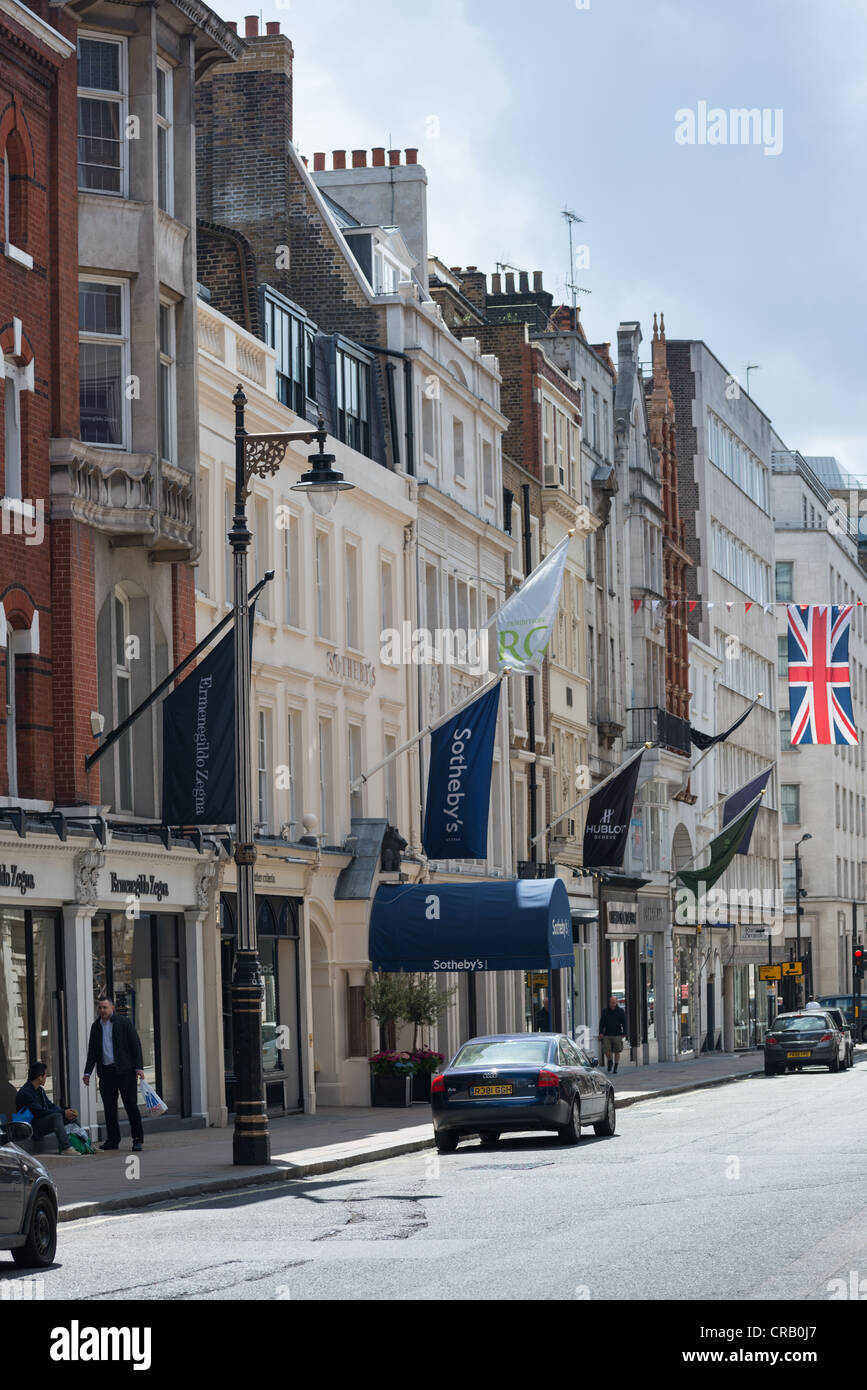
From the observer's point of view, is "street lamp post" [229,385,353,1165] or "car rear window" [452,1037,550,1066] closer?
"street lamp post" [229,385,353,1165]

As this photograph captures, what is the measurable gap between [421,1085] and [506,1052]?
11.3 metres

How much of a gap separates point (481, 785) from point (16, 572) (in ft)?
44.8

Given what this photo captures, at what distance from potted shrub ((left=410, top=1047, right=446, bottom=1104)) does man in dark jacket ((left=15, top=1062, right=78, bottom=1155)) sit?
13.1 meters

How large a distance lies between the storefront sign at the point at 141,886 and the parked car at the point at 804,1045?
25.5 metres

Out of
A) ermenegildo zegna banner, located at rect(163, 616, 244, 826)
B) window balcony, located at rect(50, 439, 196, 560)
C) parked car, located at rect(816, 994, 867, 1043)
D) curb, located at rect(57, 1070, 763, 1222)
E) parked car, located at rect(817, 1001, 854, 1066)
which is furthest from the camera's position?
parked car, located at rect(816, 994, 867, 1043)

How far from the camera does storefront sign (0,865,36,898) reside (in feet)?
85.2

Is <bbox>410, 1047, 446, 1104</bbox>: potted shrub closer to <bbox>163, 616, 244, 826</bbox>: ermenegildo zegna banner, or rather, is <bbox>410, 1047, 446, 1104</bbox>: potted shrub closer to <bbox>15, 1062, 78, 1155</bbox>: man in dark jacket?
<bbox>163, 616, 244, 826</bbox>: ermenegildo zegna banner

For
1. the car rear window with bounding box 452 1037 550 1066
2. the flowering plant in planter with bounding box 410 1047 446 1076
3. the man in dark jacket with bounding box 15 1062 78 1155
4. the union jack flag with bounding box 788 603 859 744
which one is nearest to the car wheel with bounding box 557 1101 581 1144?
the car rear window with bounding box 452 1037 550 1066

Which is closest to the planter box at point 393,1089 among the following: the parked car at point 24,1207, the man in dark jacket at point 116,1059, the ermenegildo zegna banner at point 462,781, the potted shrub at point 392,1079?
the potted shrub at point 392,1079

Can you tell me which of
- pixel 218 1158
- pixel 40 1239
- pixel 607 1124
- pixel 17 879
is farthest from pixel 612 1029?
pixel 40 1239

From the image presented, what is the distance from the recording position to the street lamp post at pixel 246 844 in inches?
944

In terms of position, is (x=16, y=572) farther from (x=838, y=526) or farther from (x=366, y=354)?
(x=838, y=526)

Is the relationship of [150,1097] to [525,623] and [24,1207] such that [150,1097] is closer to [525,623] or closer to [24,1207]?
[24,1207]

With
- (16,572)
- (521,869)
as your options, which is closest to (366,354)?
(521,869)
